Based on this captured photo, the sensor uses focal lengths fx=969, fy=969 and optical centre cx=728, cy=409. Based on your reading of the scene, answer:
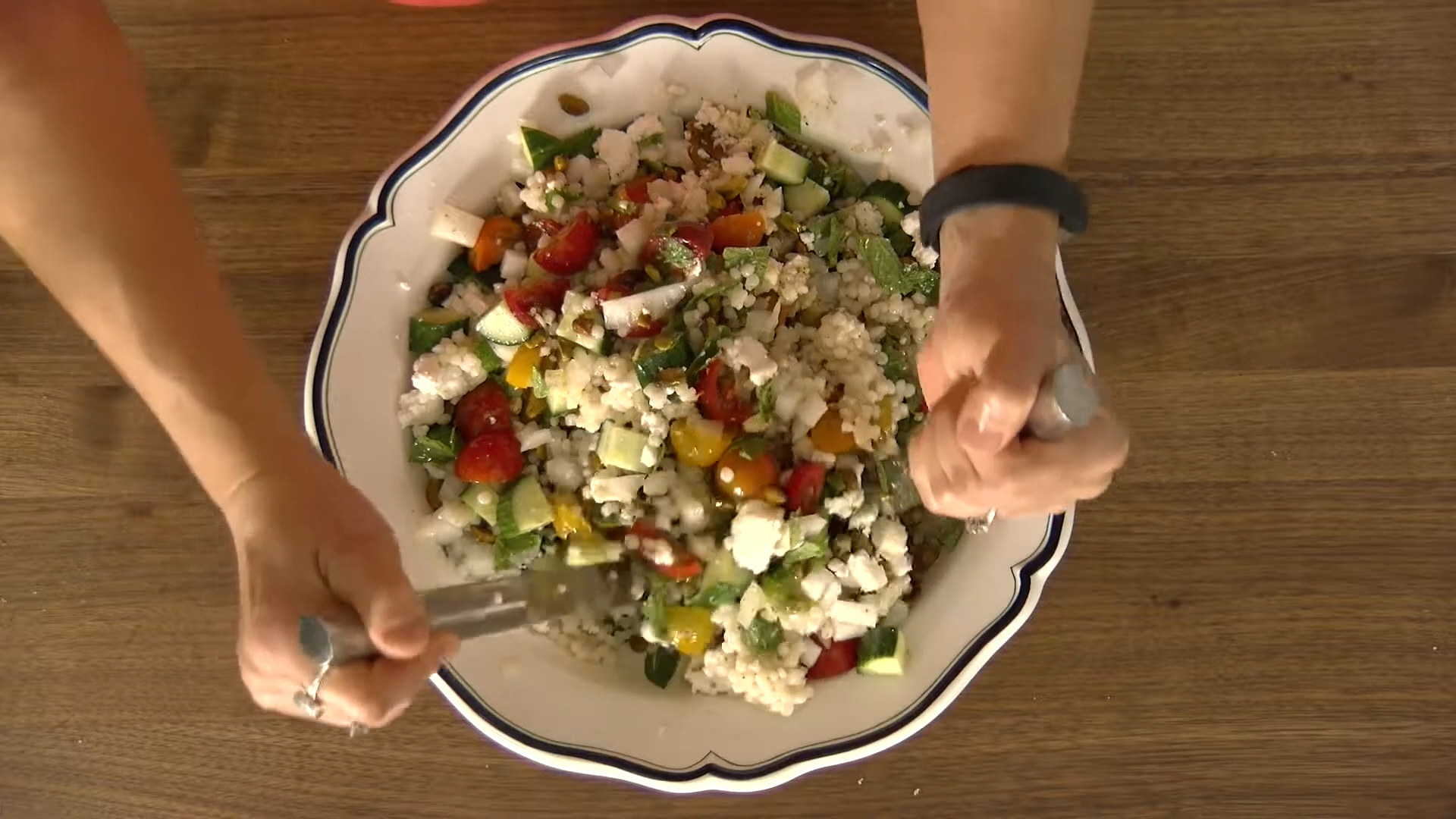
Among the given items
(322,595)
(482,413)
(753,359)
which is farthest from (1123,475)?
(322,595)

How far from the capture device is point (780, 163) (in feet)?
3.06

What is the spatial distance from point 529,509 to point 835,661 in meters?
0.32

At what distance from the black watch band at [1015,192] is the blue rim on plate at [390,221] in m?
0.28

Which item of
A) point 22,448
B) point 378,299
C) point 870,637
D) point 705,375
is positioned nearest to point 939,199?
point 705,375

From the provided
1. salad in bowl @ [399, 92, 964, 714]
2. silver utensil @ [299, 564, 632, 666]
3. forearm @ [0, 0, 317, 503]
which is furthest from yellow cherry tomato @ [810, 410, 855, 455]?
forearm @ [0, 0, 317, 503]

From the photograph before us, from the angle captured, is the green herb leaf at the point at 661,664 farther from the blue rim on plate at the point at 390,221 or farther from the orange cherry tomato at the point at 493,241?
the orange cherry tomato at the point at 493,241

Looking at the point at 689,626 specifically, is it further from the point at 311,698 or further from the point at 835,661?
the point at 311,698

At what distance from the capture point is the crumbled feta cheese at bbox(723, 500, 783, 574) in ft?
2.79

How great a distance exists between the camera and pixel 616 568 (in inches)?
36.2

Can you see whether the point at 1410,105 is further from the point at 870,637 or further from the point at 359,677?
the point at 359,677

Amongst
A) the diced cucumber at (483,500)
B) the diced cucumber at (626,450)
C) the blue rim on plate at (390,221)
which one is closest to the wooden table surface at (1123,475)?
the blue rim on plate at (390,221)

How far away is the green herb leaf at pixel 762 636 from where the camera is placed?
2.88ft

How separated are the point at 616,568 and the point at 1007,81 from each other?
1.78 feet

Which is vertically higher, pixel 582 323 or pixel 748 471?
pixel 582 323
